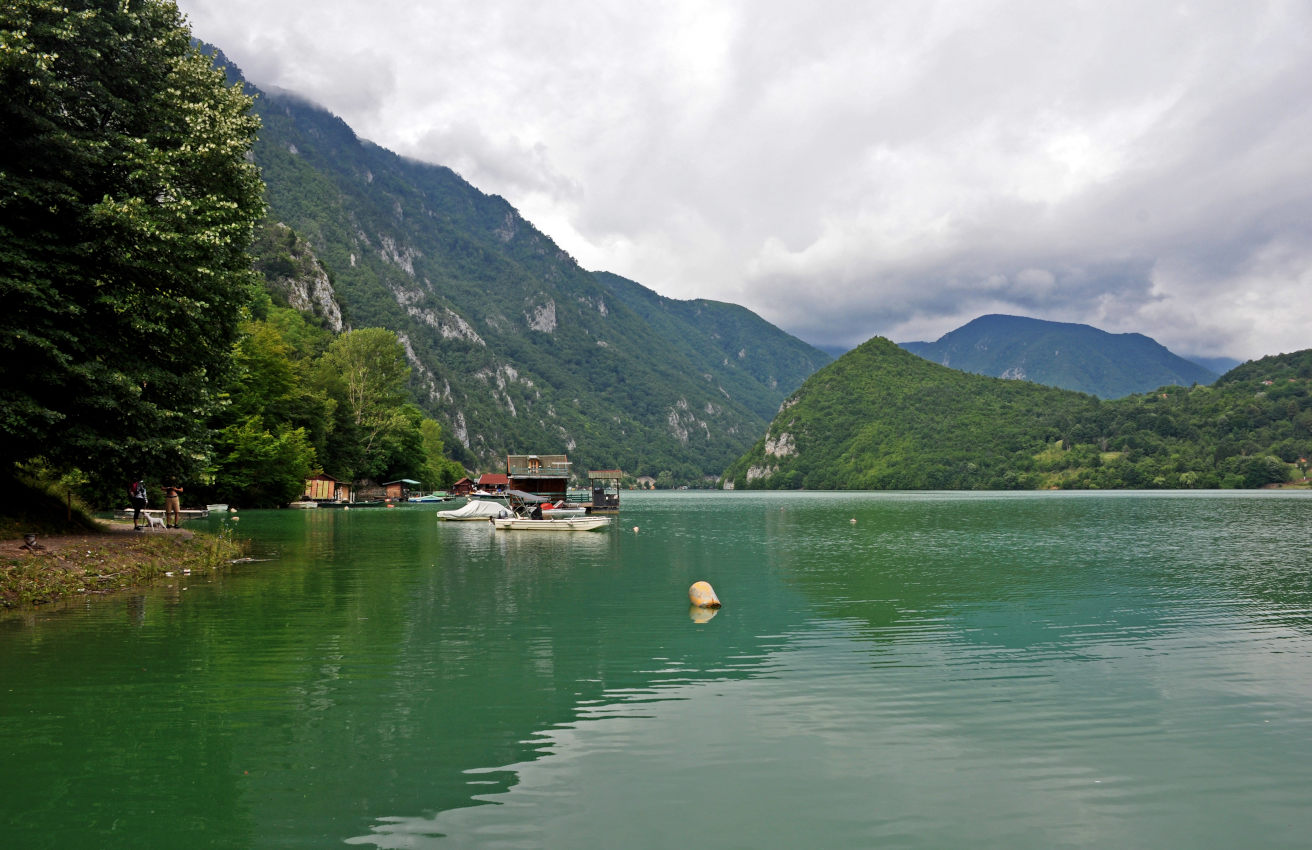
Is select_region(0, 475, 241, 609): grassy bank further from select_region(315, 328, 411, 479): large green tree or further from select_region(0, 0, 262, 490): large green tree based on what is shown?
select_region(315, 328, 411, 479): large green tree

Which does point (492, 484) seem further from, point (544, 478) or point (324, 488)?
point (544, 478)

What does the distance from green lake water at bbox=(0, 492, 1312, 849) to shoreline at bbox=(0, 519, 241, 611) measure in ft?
4.32

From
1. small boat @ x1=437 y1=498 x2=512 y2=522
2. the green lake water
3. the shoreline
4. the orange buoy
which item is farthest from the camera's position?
small boat @ x1=437 y1=498 x2=512 y2=522

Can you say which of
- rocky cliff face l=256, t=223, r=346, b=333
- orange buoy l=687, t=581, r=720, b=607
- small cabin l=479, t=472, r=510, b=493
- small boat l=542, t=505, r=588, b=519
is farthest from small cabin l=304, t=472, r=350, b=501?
orange buoy l=687, t=581, r=720, b=607

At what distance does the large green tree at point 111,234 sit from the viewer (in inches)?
886

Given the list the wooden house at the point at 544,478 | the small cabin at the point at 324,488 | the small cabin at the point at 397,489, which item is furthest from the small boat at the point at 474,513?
the small cabin at the point at 397,489

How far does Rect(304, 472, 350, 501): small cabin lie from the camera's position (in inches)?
3735

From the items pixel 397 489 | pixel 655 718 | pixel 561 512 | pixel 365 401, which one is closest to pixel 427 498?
pixel 397 489

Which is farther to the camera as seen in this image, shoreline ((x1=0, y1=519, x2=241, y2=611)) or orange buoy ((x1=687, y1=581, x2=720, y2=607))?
orange buoy ((x1=687, y1=581, x2=720, y2=607))

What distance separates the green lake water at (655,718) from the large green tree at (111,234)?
566 centimetres

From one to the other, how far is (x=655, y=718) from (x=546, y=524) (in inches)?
2081

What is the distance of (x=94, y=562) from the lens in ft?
83.3

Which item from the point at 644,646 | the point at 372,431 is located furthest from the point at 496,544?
the point at 372,431

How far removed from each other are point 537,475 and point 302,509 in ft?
86.2
